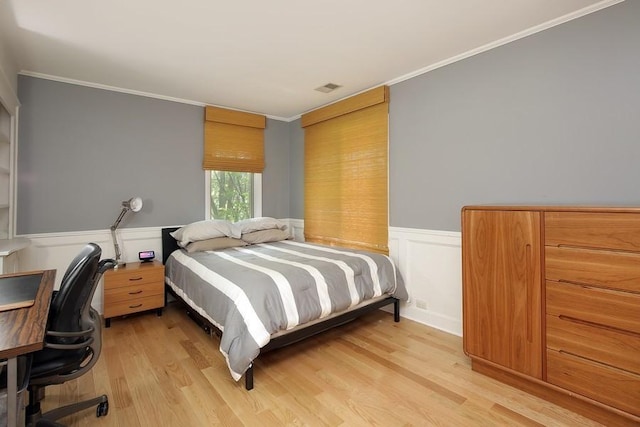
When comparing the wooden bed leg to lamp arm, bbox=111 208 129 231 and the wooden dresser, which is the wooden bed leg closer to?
the wooden dresser

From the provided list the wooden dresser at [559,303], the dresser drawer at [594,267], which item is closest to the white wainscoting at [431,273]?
the wooden dresser at [559,303]

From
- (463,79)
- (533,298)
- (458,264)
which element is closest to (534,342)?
(533,298)

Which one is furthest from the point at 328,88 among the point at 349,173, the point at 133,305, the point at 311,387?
the point at 133,305

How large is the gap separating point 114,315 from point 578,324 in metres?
3.65

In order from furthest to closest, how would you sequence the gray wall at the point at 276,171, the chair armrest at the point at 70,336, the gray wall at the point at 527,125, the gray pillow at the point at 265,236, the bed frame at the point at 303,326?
the gray wall at the point at 276,171, the gray pillow at the point at 265,236, the bed frame at the point at 303,326, the gray wall at the point at 527,125, the chair armrest at the point at 70,336

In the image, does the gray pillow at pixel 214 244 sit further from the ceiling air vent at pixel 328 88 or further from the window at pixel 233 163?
the ceiling air vent at pixel 328 88

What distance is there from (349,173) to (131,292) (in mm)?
2650

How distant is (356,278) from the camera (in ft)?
9.05

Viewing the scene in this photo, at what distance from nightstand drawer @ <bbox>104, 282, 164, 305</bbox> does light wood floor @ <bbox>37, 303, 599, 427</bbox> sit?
0.34 meters

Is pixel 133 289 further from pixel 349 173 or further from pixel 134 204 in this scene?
pixel 349 173

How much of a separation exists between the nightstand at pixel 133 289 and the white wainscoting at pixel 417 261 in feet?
1.53

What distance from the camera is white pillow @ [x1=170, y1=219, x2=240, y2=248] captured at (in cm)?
349

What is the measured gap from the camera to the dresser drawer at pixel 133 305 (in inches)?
119

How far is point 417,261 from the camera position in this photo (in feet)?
10.3
